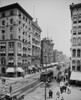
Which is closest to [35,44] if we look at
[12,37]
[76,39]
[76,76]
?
[12,37]

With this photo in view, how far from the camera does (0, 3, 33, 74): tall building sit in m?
39.5

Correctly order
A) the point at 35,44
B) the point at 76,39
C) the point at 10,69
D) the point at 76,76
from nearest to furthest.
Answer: the point at 76,76 < the point at 76,39 < the point at 10,69 < the point at 35,44

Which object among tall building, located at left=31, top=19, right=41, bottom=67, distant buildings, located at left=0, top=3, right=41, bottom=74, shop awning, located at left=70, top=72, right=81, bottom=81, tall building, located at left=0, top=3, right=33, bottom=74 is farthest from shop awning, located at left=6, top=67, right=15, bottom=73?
shop awning, located at left=70, top=72, right=81, bottom=81

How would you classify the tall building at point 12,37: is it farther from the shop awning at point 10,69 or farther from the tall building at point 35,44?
the tall building at point 35,44

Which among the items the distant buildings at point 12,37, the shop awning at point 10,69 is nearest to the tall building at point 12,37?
the distant buildings at point 12,37

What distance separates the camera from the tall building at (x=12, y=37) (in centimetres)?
3947

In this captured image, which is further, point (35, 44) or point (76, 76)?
point (35, 44)

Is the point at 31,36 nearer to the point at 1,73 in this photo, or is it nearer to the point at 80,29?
the point at 1,73

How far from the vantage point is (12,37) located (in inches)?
1577

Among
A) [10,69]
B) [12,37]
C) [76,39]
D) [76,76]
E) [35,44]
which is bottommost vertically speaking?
[10,69]

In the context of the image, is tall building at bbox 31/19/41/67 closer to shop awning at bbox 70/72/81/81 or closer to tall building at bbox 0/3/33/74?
tall building at bbox 0/3/33/74

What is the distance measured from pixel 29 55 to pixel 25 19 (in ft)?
54.8

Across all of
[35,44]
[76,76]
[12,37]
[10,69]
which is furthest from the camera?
[35,44]

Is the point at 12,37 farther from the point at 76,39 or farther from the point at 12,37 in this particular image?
the point at 76,39
